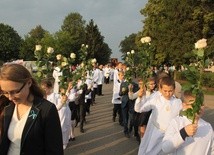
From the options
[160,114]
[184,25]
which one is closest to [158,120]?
[160,114]

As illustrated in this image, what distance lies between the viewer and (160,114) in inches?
255

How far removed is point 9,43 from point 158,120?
56681 millimetres

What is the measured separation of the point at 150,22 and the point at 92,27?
3633 centimetres

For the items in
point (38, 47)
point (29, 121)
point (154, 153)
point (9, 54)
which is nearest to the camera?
point (29, 121)

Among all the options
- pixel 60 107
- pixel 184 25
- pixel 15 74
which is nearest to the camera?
pixel 15 74

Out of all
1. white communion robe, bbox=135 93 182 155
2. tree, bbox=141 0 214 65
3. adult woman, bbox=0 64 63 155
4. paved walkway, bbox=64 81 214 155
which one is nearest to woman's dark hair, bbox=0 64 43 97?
adult woman, bbox=0 64 63 155

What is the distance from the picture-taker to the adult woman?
10.6 feet

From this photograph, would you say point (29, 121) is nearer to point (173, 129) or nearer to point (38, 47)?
point (173, 129)

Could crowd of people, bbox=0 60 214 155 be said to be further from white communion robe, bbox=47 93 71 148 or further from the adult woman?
white communion robe, bbox=47 93 71 148

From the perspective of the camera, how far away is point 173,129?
4531 mm

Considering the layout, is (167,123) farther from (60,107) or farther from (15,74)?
(15,74)

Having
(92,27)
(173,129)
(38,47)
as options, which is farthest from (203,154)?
(92,27)

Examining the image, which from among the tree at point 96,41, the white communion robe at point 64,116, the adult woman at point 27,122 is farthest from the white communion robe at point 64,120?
the tree at point 96,41

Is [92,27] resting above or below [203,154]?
above
